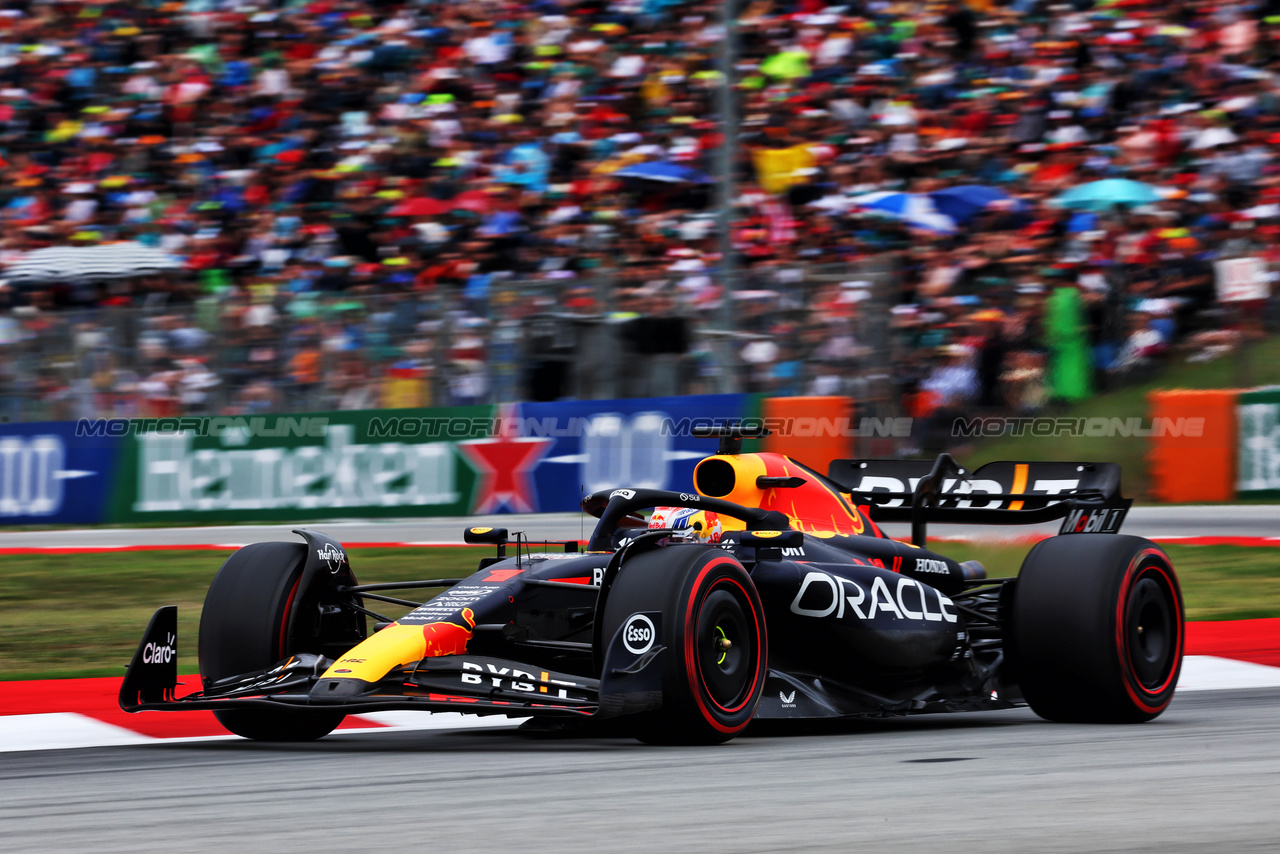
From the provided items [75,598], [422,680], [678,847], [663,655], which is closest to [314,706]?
[422,680]

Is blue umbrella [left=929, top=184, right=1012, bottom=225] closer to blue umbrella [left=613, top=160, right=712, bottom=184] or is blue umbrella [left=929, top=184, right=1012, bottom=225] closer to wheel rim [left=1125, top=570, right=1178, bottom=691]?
blue umbrella [left=613, top=160, right=712, bottom=184]

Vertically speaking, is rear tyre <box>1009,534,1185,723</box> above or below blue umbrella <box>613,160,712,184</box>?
below

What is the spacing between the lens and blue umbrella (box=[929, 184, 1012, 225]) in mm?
16203

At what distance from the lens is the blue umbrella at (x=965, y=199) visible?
1620 centimetres

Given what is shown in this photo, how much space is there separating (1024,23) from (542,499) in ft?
23.3

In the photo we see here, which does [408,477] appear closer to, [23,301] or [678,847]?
[23,301]

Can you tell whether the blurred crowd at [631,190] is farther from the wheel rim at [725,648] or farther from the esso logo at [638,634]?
the esso logo at [638,634]

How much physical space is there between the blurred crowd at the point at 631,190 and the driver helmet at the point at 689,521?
862 centimetres

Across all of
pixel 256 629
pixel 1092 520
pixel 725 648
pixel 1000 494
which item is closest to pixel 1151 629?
pixel 1092 520

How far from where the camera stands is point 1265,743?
235 inches
